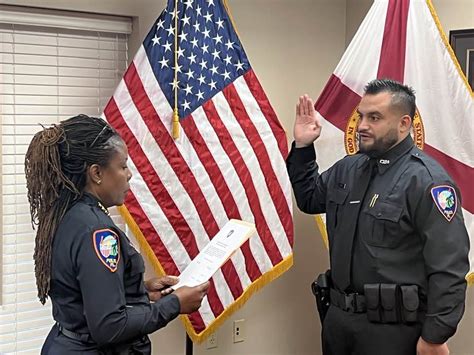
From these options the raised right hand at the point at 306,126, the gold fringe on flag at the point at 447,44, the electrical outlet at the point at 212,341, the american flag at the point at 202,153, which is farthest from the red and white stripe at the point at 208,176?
the gold fringe on flag at the point at 447,44

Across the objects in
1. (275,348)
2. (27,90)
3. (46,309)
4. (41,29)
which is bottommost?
(275,348)

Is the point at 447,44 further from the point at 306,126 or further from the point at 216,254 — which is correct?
the point at 216,254

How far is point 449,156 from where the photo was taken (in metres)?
2.91

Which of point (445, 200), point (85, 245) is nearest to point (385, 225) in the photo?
point (445, 200)

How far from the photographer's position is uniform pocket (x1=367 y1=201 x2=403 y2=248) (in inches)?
89.4

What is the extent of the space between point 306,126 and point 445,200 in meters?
0.61

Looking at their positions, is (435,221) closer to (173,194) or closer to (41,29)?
(173,194)

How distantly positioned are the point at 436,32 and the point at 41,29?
1601mm

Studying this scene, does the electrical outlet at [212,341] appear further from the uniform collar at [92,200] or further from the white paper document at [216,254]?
the uniform collar at [92,200]

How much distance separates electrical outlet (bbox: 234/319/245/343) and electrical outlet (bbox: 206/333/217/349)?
11 centimetres

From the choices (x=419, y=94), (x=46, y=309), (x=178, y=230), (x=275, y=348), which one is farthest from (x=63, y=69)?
(x=275, y=348)

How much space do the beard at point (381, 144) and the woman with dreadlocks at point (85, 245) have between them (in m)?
0.91

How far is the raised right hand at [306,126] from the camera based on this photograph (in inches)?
102

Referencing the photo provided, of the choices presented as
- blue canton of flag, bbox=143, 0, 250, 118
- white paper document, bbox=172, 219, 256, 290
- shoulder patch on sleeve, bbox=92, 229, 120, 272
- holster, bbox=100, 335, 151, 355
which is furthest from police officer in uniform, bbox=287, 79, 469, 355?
shoulder patch on sleeve, bbox=92, 229, 120, 272
